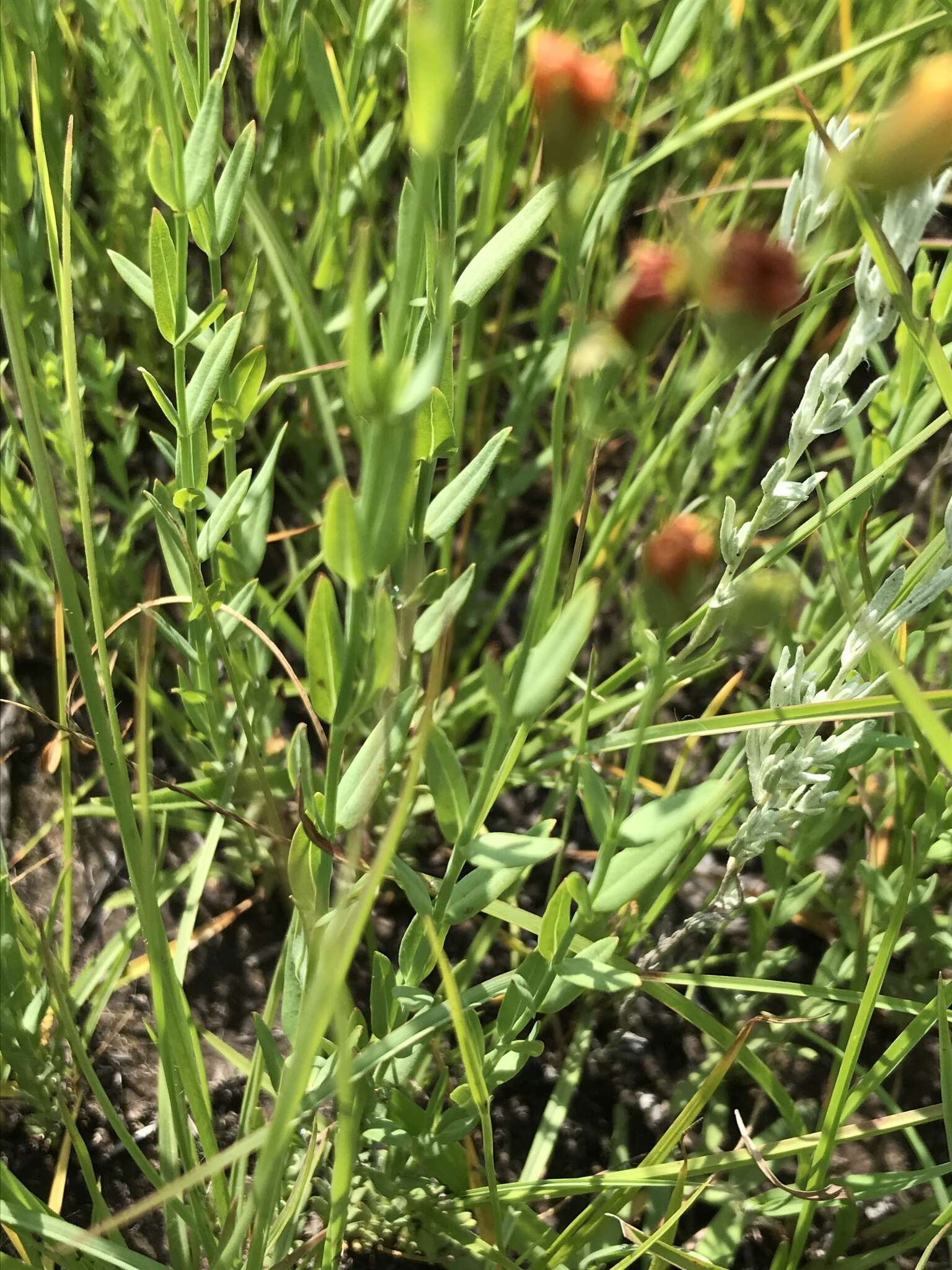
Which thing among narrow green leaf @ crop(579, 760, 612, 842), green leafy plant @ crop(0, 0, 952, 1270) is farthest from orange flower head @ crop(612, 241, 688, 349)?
narrow green leaf @ crop(579, 760, 612, 842)

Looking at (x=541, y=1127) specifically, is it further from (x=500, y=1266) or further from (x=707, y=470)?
(x=707, y=470)

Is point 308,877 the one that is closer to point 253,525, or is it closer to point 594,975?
point 594,975

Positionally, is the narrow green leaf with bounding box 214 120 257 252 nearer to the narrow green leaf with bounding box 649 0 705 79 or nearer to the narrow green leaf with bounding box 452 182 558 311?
the narrow green leaf with bounding box 452 182 558 311

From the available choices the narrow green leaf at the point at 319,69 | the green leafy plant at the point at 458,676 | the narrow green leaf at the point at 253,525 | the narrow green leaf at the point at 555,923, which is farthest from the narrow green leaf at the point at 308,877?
the narrow green leaf at the point at 319,69

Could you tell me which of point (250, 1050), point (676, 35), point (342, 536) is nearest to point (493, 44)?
point (342, 536)

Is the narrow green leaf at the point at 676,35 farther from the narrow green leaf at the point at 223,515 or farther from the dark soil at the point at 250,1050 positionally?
the dark soil at the point at 250,1050
